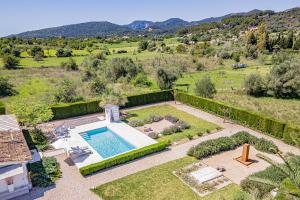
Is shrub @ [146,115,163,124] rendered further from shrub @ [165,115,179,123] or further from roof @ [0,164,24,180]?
roof @ [0,164,24,180]

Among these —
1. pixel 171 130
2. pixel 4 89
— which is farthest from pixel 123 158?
pixel 4 89

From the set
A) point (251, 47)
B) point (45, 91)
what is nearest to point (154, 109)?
point (45, 91)

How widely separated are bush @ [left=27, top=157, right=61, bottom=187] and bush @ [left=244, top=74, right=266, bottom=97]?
30.0m

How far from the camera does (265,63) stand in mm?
66875

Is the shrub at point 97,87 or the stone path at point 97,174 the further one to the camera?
the shrub at point 97,87

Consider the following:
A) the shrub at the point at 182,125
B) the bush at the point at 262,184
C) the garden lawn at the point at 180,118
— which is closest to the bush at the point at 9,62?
the garden lawn at the point at 180,118

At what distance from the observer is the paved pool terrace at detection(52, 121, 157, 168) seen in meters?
20.3

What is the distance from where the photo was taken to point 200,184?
55.8 ft

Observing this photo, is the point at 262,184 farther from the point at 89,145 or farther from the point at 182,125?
the point at 89,145

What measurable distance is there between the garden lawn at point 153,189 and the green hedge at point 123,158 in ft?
6.18

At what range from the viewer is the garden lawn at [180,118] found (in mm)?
24828

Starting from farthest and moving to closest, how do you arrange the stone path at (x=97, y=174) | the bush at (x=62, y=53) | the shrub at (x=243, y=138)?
the bush at (x=62, y=53) < the shrub at (x=243, y=138) < the stone path at (x=97, y=174)

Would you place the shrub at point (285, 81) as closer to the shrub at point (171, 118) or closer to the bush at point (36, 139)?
the shrub at point (171, 118)

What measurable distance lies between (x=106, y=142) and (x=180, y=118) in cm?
925
